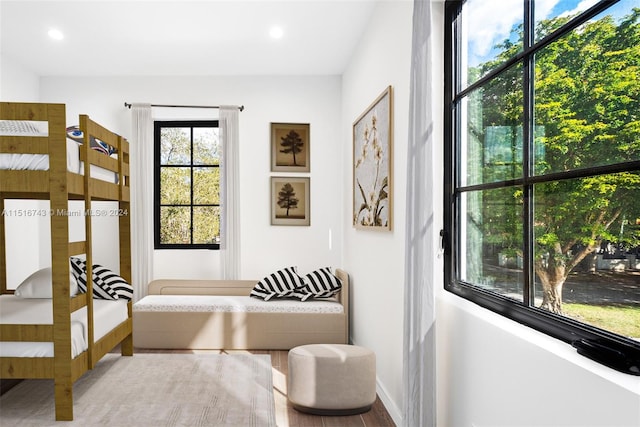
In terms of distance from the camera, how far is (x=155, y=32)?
4332 mm

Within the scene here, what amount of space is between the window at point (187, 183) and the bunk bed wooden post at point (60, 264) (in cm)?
269

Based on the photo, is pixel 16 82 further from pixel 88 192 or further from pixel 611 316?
pixel 611 316

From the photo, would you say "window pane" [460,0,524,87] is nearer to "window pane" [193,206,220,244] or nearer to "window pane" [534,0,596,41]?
"window pane" [534,0,596,41]

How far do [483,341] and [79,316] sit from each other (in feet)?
7.74

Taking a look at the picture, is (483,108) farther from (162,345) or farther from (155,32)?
(162,345)

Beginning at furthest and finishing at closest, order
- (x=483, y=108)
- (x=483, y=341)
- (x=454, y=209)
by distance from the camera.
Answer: (x=454, y=209)
(x=483, y=108)
(x=483, y=341)

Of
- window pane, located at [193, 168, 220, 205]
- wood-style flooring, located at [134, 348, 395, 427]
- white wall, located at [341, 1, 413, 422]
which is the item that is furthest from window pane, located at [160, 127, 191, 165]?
wood-style flooring, located at [134, 348, 395, 427]

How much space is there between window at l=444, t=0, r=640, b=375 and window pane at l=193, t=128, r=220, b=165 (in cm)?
371

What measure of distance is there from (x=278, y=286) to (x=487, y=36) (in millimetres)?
3358

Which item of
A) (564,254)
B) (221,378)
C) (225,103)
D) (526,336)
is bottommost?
(221,378)

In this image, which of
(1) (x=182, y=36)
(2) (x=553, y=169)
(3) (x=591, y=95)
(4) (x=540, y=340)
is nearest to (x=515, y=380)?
(4) (x=540, y=340)

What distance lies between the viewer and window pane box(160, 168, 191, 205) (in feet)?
18.9

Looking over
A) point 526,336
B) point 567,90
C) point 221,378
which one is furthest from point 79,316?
point 567,90

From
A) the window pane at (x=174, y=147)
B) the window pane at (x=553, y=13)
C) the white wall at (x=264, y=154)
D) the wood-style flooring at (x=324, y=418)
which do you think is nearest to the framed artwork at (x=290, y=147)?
the white wall at (x=264, y=154)
